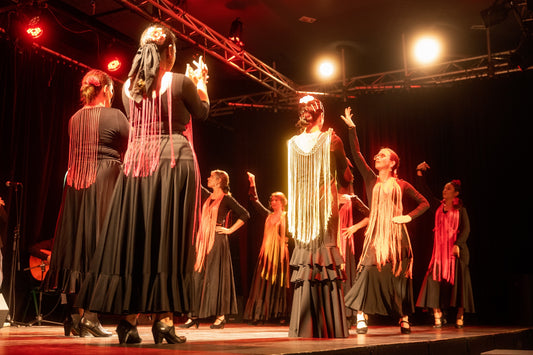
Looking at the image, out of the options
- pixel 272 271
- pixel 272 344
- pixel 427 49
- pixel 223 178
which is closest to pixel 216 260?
pixel 223 178

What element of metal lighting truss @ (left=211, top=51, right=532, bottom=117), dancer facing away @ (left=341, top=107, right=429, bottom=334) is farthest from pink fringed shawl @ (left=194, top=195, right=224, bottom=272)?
metal lighting truss @ (left=211, top=51, right=532, bottom=117)

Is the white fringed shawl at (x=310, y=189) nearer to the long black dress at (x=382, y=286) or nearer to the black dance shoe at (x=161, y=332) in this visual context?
the long black dress at (x=382, y=286)

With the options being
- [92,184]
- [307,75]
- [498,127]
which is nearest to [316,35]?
[307,75]

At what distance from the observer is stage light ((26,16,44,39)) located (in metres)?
7.59

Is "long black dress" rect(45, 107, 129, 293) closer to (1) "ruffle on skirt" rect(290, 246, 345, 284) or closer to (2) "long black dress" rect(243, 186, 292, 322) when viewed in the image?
(1) "ruffle on skirt" rect(290, 246, 345, 284)

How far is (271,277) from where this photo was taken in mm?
9109

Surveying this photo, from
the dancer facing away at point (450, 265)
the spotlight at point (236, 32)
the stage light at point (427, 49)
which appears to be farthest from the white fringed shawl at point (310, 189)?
the stage light at point (427, 49)

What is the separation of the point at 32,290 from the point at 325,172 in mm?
5520

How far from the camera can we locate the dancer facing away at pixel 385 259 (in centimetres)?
529

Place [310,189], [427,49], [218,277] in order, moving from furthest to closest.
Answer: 1. [427,49]
2. [218,277]
3. [310,189]

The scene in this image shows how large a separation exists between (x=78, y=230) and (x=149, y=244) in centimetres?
128

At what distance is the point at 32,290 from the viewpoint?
791cm

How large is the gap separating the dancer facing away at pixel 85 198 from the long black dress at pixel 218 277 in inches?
120

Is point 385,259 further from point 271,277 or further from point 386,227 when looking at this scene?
→ point 271,277
